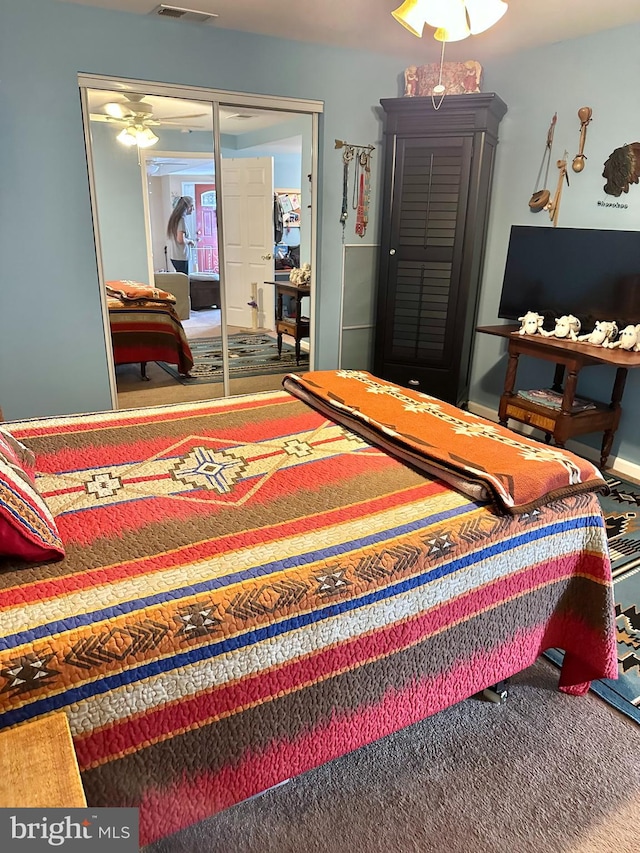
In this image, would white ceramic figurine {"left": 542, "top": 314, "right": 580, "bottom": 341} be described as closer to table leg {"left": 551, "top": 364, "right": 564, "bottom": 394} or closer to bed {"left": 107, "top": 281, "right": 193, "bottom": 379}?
table leg {"left": 551, "top": 364, "right": 564, "bottom": 394}

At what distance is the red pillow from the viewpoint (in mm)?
1108

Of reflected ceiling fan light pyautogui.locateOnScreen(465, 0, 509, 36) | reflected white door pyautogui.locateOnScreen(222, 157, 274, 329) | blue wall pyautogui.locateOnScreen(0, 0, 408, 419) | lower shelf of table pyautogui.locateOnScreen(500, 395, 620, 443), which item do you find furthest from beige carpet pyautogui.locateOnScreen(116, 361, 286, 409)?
reflected ceiling fan light pyautogui.locateOnScreen(465, 0, 509, 36)

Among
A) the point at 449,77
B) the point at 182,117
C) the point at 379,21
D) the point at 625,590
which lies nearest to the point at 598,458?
the point at 625,590

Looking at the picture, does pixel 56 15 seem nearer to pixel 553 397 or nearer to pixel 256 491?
pixel 256 491

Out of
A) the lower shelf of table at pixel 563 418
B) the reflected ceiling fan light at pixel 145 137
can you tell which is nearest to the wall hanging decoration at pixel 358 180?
the reflected ceiling fan light at pixel 145 137

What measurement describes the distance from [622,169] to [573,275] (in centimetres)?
58

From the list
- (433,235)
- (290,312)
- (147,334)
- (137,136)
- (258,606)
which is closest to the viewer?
(258,606)

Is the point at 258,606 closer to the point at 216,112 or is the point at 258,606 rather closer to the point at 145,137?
the point at 145,137

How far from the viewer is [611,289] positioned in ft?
10.2

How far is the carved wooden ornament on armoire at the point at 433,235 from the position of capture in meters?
3.50

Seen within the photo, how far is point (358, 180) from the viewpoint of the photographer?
392 cm

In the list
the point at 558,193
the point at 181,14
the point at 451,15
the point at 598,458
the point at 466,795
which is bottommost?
the point at 466,795

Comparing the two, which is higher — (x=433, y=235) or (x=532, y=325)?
(x=433, y=235)

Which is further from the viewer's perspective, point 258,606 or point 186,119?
point 186,119
